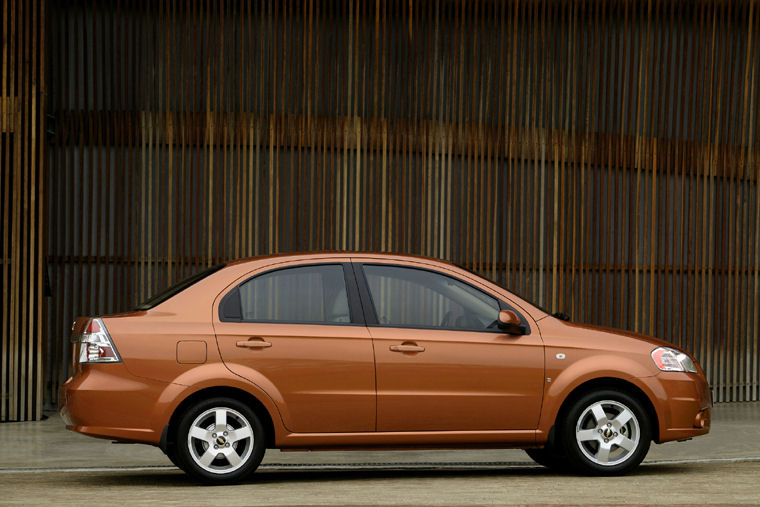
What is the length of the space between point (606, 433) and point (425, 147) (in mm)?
6518

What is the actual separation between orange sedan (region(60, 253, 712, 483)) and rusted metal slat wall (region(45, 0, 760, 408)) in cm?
578

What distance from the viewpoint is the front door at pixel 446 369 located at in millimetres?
8469

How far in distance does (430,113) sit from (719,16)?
4014 millimetres

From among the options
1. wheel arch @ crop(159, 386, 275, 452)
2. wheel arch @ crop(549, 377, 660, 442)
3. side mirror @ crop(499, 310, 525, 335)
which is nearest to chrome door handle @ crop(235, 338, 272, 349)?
wheel arch @ crop(159, 386, 275, 452)

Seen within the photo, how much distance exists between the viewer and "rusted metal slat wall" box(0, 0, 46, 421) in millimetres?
13109

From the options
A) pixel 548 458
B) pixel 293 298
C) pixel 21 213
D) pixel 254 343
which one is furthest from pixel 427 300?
pixel 21 213

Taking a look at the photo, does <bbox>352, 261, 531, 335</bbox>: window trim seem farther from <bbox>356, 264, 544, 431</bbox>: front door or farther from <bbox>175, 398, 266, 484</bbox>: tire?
<bbox>175, 398, 266, 484</bbox>: tire

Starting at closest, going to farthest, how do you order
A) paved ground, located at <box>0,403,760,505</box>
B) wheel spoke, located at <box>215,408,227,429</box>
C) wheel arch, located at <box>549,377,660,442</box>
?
paved ground, located at <box>0,403,760,505</box> < wheel spoke, located at <box>215,408,227,429</box> < wheel arch, located at <box>549,377,660,442</box>

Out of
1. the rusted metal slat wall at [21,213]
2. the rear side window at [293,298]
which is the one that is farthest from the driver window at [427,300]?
the rusted metal slat wall at [21,213]

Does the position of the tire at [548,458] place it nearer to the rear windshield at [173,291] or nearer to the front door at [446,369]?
the front door at [446,369]

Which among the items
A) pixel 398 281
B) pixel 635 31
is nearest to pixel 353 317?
pixel 398 281

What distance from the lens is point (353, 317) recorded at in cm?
855

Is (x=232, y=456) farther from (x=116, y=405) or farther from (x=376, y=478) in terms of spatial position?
(x=376, y=478)

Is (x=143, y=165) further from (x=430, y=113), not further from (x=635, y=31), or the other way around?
(x=635, y=31)
